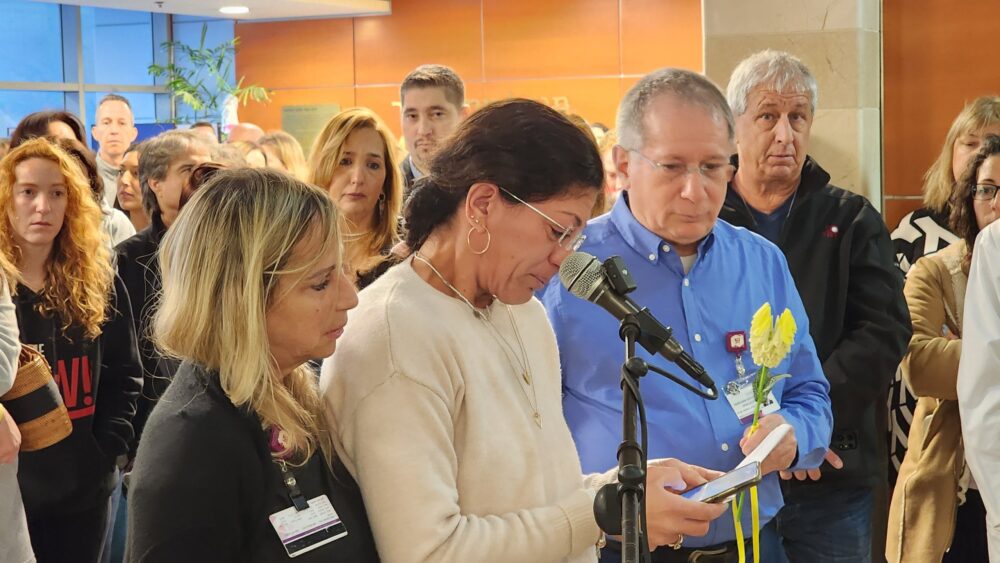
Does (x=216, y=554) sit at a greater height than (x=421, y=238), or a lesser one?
lesser

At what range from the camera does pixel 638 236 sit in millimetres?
2465

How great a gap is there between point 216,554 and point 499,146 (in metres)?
0.77

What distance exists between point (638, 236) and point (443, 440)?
927mm

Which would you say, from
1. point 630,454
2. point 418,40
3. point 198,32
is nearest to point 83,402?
point 630,454

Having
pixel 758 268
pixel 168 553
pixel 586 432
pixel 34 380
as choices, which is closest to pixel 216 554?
pixel 168 553

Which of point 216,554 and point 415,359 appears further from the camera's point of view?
point 415,359

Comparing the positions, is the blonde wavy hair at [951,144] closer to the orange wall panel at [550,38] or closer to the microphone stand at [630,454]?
the microphone stand at [630,454]

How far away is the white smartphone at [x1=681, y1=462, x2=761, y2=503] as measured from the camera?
1.81 meters

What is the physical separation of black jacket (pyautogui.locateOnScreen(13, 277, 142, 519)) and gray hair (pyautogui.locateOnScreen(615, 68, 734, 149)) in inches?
75.5

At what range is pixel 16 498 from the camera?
2867 millimetres

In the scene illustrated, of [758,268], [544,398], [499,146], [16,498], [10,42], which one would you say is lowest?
[16,498]

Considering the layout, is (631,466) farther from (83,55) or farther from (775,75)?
(83,55)

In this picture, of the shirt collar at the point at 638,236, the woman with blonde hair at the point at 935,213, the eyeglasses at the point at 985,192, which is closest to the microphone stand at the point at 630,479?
the shirt collar at the point at 638,236

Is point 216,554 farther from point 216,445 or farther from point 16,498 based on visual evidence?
point 16,498
